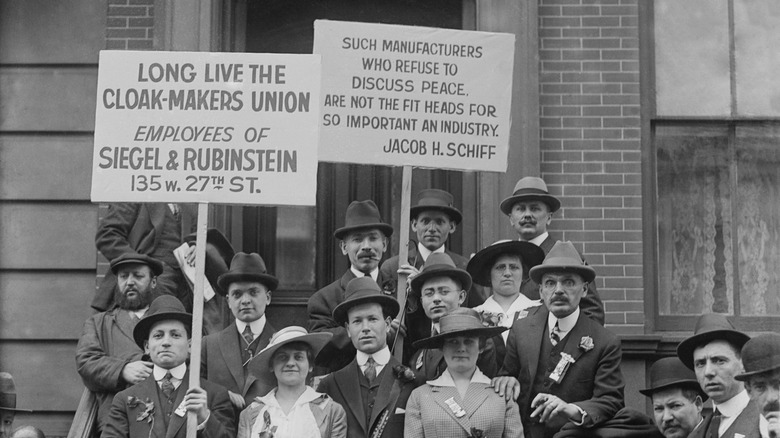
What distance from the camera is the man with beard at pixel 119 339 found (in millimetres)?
9812

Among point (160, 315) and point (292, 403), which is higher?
point (160, 315)

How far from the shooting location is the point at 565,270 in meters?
9.33

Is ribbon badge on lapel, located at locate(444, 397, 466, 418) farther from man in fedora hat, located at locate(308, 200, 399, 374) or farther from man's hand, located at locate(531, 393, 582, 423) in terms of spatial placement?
man in fedora hat, located at locate(308, 200, 399, 374)

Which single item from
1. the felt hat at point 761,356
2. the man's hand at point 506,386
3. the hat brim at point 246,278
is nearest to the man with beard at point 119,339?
the hat brim at point 246,278

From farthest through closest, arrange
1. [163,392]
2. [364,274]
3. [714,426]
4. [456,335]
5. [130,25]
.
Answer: [130,25], [364,274], [163,392], [456,335], [714,426]

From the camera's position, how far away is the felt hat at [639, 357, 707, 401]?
910 cm

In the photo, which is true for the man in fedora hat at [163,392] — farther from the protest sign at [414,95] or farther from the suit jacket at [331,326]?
the protest sign at [414,95]

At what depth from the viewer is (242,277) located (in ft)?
32.6

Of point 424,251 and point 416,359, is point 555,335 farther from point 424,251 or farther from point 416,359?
point 424,251

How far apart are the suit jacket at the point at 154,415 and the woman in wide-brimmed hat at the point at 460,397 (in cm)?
110

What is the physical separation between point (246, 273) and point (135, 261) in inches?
33.5

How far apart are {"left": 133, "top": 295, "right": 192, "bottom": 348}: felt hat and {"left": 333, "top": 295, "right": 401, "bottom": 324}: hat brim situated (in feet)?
2.97

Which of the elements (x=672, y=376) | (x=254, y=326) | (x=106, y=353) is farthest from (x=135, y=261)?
(x=672, y=376)

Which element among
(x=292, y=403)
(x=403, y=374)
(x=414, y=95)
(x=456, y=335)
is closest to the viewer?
(x=456, y=335)
